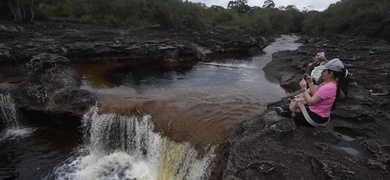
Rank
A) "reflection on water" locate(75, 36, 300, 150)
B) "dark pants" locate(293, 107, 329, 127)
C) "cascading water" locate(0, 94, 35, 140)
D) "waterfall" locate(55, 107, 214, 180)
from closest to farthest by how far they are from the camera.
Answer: "dark pants" locate(293, 107, 329, 127)
"waterfall" locate(55, 107, 214, 180)
"reflection on water" locate(75, 36, 300, 150)
"cascading water" locate(0, 94, 35, 140)

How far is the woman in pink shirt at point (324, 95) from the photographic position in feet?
14.8

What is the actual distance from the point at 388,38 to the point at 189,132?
30.5 meters

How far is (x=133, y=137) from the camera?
8344 mm

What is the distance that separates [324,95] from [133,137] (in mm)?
5715

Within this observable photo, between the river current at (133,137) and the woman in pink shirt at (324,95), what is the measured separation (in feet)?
8.06

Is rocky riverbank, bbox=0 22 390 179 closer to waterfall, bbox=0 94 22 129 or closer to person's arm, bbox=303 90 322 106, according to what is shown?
waterfall, bbox=0 94 22 129

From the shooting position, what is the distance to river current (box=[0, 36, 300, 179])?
7.28 meters

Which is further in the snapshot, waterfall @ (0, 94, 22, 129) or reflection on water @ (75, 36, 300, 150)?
waterfall @ (0, 94, 22, 129)

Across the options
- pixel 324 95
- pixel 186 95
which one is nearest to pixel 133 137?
pixel 186 95

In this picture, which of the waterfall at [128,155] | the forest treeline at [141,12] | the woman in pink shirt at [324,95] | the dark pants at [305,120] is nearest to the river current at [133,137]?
the waterfall at [128,155]

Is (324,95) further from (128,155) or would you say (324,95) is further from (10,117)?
(10,117)

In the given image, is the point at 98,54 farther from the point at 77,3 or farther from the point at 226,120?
the point at 77,3

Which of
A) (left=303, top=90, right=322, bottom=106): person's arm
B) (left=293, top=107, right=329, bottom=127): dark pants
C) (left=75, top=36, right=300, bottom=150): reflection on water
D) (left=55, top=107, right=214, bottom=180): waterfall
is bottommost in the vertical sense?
(left=55, top=107, right=214, bottom=180): waterfall

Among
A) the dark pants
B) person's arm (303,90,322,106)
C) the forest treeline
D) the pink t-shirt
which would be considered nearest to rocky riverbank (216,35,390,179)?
the dark pants
